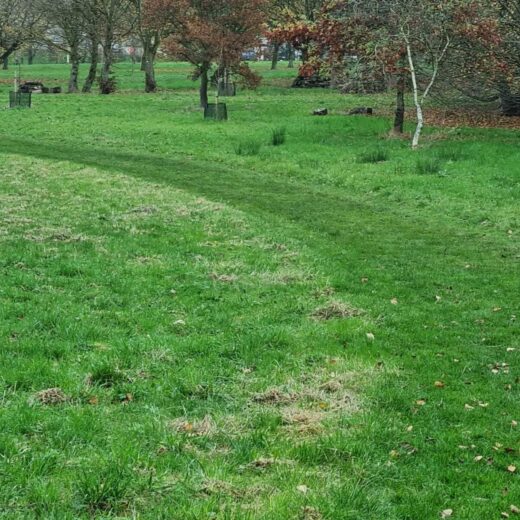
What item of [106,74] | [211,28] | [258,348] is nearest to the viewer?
[258,348]

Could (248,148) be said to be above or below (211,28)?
below

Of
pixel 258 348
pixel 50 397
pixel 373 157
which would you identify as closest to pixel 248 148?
pixel 373 157

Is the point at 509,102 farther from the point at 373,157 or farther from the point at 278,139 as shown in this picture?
the point at 373,157

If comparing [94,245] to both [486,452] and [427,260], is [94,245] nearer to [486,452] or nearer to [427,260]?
[427,260]

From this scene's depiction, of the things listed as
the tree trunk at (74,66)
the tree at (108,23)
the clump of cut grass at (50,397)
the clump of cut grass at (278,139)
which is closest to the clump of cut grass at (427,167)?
the clump of cut grass at (278,139)

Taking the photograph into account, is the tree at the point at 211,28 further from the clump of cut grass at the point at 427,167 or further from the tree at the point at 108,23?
the clump of cut grass at the point at 427,167

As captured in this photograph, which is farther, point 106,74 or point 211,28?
point 106,74

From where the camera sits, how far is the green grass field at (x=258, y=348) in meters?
4.30

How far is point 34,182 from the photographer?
15.8m

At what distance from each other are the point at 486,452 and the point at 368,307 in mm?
3330

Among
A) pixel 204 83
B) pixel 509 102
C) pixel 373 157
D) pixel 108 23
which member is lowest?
pixel 373 157

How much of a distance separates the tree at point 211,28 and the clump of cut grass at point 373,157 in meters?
13.2

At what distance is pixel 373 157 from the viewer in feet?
64.0

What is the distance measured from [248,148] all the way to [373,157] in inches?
161
